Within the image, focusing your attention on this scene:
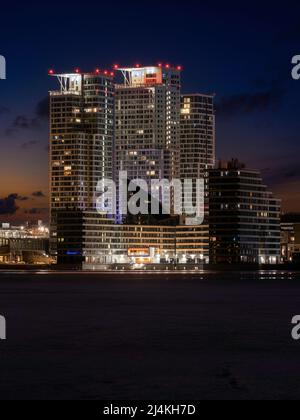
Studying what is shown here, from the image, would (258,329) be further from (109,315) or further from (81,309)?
(81,309)

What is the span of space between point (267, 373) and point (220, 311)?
30.7 meters

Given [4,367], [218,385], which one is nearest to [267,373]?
[218,385]

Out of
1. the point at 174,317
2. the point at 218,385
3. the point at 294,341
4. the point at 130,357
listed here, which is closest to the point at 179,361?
the point at 130,357

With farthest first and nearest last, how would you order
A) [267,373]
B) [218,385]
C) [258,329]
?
1. [258,329]
2. [267,373]
3. [218,385]

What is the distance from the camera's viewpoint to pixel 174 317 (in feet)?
183

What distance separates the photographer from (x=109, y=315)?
188 feet

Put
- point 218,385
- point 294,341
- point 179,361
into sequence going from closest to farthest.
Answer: point 218,385
point 179,361
point 294,341
